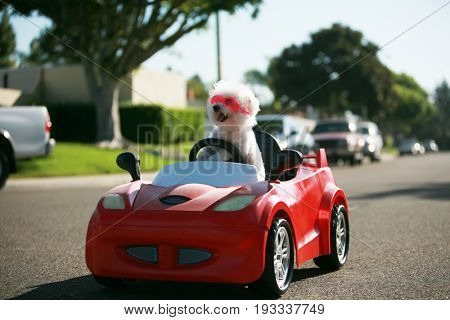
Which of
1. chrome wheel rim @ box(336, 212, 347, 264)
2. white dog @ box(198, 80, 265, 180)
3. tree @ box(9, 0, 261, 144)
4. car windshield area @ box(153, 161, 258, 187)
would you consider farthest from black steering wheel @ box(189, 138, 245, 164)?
tree @ box(9, 0, 261, 144)

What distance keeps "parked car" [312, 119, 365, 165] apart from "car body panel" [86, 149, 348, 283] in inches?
932

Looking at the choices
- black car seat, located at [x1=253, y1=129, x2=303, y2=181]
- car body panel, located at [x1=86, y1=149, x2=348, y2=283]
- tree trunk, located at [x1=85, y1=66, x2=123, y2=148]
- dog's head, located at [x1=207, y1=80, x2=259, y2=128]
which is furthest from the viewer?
tree trunk, located at [x1=85, y1=66, x2=123, y2=148]

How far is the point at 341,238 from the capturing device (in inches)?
261

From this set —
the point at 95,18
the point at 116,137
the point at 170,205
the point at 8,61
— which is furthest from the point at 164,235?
the point at 116,137

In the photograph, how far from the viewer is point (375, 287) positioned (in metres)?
5.51

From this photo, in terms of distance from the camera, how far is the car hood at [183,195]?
4.96m

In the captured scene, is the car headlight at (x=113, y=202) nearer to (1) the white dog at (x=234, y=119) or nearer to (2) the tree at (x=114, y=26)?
(1) the white dog at (x=234, y=119)

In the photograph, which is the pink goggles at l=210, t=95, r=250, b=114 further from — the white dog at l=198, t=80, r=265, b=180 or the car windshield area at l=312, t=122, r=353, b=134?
the car windshield area at l=312, t=122, r=353, b=134

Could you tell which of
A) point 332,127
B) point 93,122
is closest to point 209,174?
point 332,127

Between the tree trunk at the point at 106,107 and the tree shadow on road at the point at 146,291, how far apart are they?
22.6 m

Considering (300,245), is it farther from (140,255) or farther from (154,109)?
(154,109)

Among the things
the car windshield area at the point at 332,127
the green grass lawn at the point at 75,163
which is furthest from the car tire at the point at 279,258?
the car windshield area at the point at 332,127

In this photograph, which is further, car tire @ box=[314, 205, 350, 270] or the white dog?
car tire @ box=[314, 205, 350, 270]

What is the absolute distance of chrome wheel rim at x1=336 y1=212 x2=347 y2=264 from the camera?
6492mm
